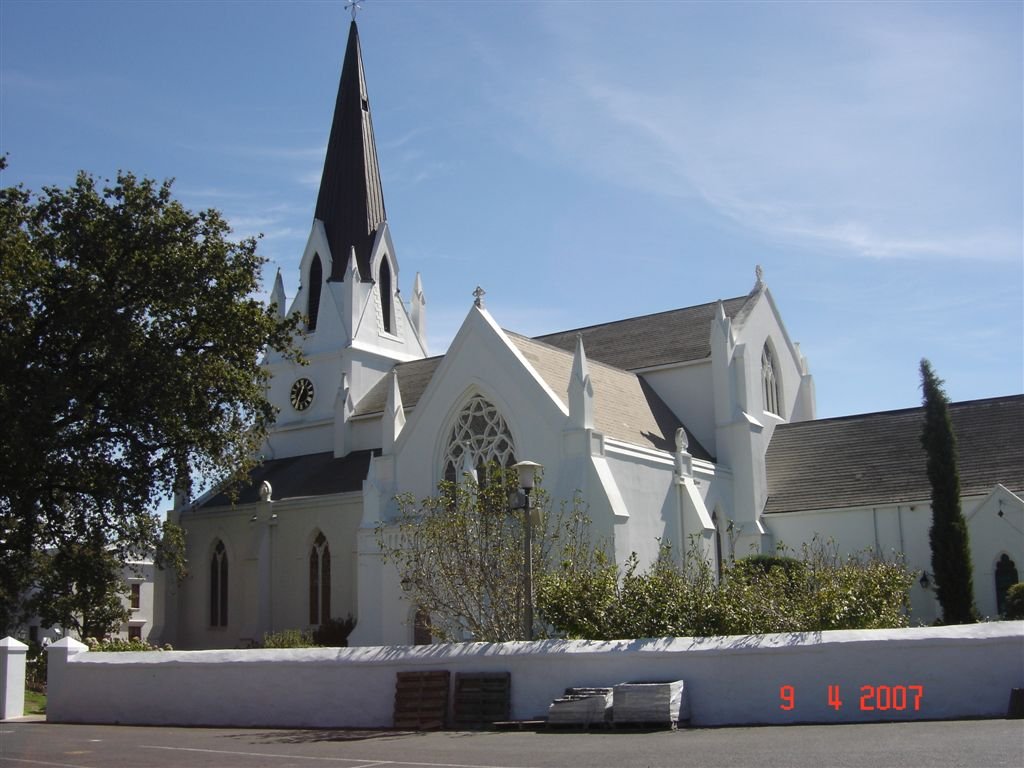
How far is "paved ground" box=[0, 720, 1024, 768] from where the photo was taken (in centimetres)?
1069

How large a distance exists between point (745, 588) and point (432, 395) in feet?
50.9

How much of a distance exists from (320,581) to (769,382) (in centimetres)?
1758

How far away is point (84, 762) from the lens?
13.8 meters

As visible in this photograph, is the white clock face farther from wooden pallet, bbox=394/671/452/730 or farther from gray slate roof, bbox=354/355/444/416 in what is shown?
wooden pallet, bbox=394/671/452/730

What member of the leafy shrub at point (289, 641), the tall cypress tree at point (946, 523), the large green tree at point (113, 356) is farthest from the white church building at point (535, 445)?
the large green tree at point (113, 356)

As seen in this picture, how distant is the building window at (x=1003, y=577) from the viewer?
95.3 feet

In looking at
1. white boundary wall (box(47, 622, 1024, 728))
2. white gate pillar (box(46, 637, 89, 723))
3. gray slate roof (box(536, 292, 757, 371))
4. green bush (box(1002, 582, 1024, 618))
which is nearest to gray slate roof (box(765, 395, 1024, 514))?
gray slate roof (box(536, 292, 757, 371))

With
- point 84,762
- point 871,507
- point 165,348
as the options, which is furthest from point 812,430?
point 84,762

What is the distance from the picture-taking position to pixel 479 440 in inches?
1188

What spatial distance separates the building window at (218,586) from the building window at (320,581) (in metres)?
4.67

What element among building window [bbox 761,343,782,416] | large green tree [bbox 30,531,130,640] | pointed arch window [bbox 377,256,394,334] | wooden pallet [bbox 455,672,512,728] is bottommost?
wooden pallet [bbox 455,672,512,728]

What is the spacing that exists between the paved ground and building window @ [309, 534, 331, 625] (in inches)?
777

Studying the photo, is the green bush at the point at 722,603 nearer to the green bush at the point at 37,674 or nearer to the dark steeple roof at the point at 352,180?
the green bush at the point at 37,674

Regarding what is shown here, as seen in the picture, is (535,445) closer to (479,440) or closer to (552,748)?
(479,440)
